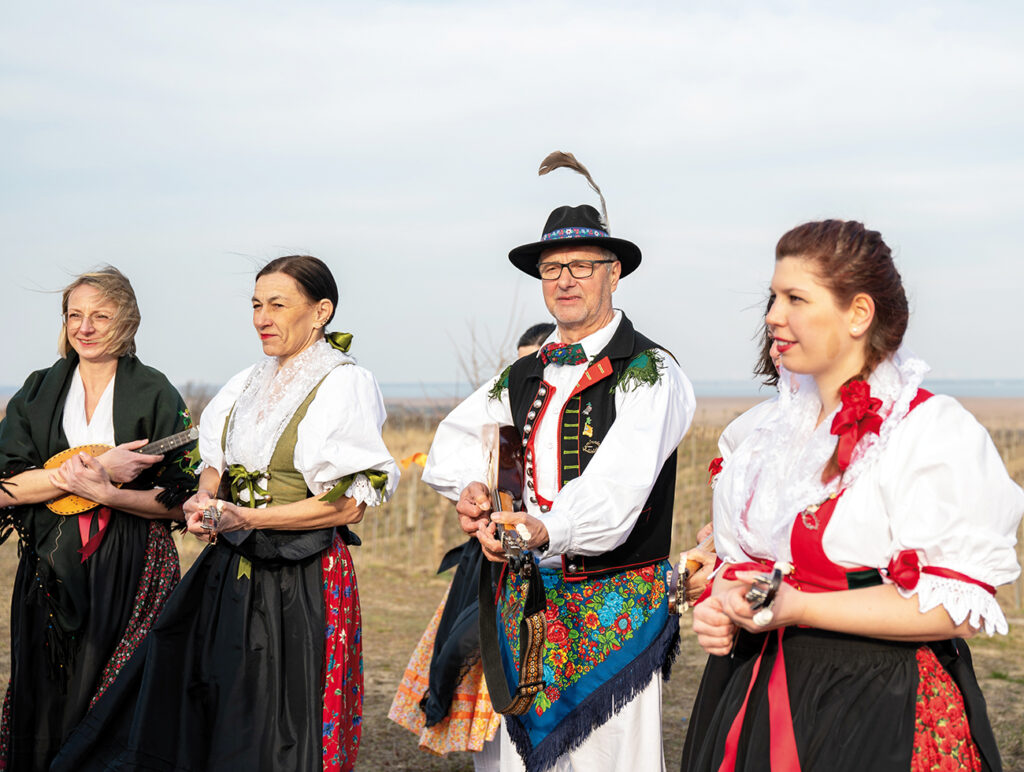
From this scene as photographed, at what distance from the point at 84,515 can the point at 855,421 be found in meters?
3.32

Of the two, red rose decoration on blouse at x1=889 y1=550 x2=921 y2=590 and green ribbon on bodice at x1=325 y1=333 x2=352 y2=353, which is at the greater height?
green ribbon on bodice at x1=325 y1=333 x2=352 y2=353

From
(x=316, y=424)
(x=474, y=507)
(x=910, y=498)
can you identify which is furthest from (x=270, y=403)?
(x=910, y=498)

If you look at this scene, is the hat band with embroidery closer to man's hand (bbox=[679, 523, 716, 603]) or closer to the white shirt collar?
the white shirt collar

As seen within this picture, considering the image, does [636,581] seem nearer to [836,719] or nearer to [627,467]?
[627,467]

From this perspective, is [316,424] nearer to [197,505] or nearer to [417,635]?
[197,505]

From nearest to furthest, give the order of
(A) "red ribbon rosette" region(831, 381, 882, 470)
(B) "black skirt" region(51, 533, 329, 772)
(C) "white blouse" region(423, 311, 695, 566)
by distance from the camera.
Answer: (A) "red ribbon rosette" region(831, 381, 882, 470) → (C) "white blouse" region(423, 311, 695, 566) → (B) "black skirt" region(51, 533, 329, 772)

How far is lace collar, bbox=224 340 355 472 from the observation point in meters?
4.02

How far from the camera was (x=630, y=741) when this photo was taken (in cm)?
345

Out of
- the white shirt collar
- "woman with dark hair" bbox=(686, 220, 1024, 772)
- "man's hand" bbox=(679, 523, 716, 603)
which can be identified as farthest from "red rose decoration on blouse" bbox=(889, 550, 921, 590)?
the white shirt collar

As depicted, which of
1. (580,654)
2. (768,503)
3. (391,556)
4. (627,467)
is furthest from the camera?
(391,556)

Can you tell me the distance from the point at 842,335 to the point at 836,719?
0.79 m

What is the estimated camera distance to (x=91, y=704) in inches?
173

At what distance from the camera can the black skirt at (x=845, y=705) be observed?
7.24 feet

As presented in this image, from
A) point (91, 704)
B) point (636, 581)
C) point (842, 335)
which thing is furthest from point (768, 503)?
point (91, 704)
